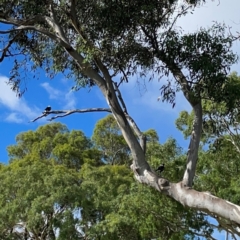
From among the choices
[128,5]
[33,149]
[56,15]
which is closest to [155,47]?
[128,5]

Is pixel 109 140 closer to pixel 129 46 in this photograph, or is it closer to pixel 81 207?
pixel 81 207

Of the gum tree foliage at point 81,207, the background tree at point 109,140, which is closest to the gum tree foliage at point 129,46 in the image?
the gum tree foliage at point 81,207

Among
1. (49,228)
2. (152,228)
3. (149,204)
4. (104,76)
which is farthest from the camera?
(49,228)

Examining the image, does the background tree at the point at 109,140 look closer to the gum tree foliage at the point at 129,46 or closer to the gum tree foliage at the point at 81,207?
the gum tree foliage at the point at 81,207

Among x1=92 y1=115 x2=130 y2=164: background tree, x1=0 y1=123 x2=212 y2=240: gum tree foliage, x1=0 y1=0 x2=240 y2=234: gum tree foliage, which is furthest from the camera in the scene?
x1=92 y1=115 x2=130 y2=164: background tree

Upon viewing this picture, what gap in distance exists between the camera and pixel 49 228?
1562cm

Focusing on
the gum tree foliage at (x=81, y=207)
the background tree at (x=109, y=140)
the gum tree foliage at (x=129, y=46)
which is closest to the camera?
the gum tree foliage at (x=129, y=46)

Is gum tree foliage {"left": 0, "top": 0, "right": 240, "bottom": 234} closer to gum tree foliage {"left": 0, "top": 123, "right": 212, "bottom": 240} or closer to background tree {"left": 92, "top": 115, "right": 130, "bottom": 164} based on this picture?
gum tree foliage {"left": 0, "top": 123, "right": 212, "bottom": 240}

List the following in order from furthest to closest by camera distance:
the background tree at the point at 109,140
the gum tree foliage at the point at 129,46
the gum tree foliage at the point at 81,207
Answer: the background tree at the point at 109,140 < the gum tree foliage at the point at 81,207 < the gum tree foliage at the point at 129,46

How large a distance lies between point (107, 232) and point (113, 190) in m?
2.20

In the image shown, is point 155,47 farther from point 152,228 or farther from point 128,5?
point 152,228

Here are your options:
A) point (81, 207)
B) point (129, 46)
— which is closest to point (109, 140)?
point (81, 207)

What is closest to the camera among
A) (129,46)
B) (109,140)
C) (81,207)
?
(129,46)

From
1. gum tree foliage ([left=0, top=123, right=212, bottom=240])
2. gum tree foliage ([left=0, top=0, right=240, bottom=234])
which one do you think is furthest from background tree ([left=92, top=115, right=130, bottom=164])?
gum tree foliage ([left=0, top=0, right=240, bottom=234])
